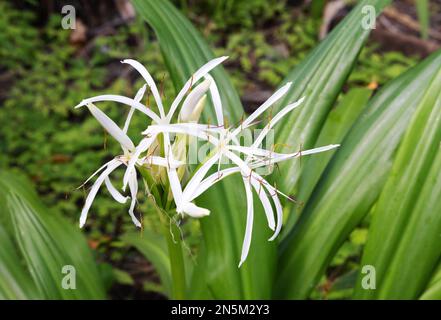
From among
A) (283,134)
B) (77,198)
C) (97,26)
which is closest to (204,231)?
(283,134)

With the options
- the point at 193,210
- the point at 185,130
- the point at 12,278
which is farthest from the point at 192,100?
the point at 12,278

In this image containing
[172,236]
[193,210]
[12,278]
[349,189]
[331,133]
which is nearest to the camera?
[193,210]

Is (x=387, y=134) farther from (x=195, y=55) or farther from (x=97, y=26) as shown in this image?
(x=97, y=26)

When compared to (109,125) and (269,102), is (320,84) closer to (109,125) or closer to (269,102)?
(269,102)

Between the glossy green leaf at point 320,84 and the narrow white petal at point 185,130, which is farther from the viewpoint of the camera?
the glossy green leaf at point 320,84

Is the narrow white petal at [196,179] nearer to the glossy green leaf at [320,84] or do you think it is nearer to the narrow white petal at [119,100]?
the narrow white petal at [119,100]
